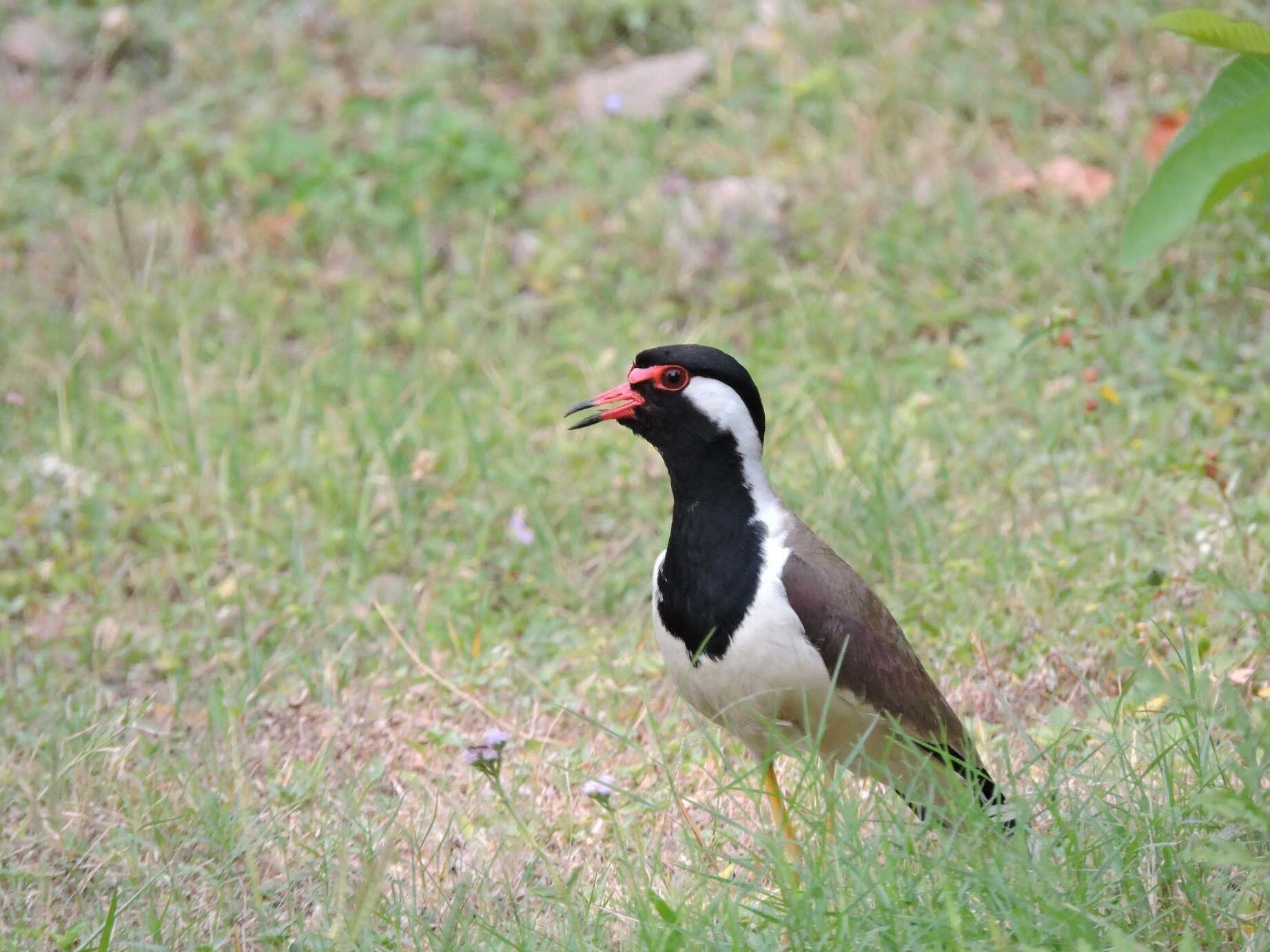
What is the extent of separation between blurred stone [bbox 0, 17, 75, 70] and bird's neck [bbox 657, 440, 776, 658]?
194 inches

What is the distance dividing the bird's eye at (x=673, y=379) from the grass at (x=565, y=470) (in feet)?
2.41

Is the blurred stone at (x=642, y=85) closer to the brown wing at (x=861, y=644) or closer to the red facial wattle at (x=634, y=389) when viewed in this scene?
the red facial wattle at (x=634, y=389)

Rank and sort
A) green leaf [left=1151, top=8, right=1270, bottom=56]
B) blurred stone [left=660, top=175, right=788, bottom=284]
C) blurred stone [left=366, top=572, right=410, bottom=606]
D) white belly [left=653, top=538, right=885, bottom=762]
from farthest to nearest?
blurred stone [left=660, top=175, right=788, bottom=284], blurred stone [left=366, top=572, right=410, bottom=606], white belly [left=653, top=538, right=885, bottom=762], green leaf [left=1151, top=8, right=1270, bottom=56]

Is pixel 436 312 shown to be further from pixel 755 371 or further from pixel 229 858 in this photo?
pixel 229 858

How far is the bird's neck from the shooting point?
9.95ft

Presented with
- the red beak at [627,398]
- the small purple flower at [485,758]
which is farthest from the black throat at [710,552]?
the small purple flower at [485,758]

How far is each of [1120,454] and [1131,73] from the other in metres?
2.19

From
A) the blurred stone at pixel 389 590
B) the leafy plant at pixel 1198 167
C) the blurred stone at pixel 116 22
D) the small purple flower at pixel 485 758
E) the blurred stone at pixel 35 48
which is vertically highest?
the leafy plant at pixel 1198 167

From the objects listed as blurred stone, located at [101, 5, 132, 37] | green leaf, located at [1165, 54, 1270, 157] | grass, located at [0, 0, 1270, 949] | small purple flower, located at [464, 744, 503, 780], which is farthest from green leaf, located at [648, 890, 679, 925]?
blurred stone, located at [101, 5, 132, 37]

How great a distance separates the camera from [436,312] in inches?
226

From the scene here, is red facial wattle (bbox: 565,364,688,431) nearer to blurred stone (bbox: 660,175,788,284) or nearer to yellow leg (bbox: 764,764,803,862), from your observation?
yellow leg (bbox: 764,764,803,862)

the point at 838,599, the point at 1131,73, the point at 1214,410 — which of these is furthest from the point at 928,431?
the point at 1131,73

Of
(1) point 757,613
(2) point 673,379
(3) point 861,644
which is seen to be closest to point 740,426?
(2) point 673,379

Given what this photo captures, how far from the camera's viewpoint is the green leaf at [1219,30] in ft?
7.29
